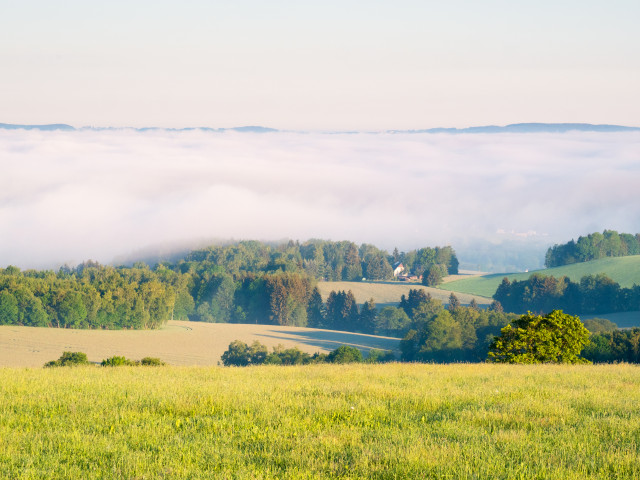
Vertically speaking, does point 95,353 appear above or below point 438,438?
below

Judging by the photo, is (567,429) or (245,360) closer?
(567,429)

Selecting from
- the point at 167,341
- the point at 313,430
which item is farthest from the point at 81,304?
the point at 313,430

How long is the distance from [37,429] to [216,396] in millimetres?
4258

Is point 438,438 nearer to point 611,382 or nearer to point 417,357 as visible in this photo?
point 611,382

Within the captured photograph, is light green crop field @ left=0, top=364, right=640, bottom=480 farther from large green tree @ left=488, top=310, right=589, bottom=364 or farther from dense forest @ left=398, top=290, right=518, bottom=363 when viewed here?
dense forest @ left=398, top=290, right=518, bottom=363

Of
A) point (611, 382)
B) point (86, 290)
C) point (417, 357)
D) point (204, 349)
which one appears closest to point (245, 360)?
point (204, 349)

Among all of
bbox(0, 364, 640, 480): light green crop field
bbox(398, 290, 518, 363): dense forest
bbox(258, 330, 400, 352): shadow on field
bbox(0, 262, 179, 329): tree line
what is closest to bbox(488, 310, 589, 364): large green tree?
bbox(0, 364, 640, 480): light green crop field

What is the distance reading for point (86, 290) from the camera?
183 m

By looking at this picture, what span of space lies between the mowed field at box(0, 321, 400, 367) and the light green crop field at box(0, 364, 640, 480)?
374 ft

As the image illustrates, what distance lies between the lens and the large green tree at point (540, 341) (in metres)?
39.4

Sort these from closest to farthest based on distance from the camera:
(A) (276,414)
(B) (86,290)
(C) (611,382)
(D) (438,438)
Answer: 1. (D) (438,438)
2. (A) (276,414)
3. (C) (611,382)
4. (B) (86,290)

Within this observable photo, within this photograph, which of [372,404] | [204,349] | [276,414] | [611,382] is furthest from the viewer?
[204,349]

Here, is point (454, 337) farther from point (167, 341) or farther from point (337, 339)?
point (167, 341)

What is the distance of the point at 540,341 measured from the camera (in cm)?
4006
